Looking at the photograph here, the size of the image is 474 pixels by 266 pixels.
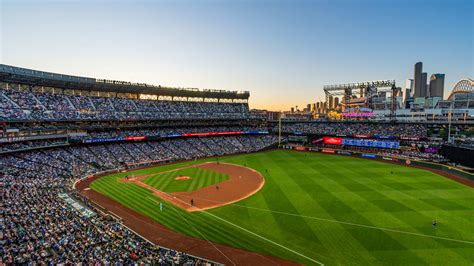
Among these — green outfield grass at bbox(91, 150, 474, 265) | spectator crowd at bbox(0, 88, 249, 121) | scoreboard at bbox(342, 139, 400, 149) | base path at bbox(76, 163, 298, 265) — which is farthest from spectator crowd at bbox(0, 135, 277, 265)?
scoreboard at bbox(342, 139, 400, 149)

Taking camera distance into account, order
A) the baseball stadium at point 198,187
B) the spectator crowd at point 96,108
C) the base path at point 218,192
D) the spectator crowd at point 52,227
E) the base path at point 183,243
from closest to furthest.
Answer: the spectator crowd at point 52,227
the base path at point 183,243
the baseball stadium at point 198,187
the base path at point 218,192
the spectator crowd at point 96,108

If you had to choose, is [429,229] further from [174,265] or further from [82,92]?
[82,92]

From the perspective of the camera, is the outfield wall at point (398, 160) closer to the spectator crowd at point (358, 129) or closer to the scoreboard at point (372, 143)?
the scoreboard at point (372, 143)

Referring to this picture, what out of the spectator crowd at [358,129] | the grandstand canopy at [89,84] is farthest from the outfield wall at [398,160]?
the grandstand canopy at [89,84]

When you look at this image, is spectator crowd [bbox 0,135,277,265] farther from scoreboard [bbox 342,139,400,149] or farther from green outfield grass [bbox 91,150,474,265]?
Result: scoreboard [bbox 342,139,400,149]

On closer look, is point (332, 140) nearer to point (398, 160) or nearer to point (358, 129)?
point (358, 129)

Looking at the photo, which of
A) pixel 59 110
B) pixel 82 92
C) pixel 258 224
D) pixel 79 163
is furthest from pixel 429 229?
pixel 82 92
